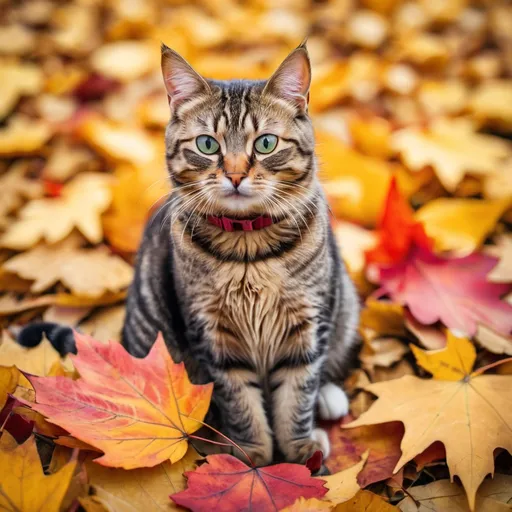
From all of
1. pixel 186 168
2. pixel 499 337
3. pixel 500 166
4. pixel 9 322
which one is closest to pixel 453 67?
pixel 500 166

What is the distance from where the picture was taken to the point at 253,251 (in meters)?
1.09

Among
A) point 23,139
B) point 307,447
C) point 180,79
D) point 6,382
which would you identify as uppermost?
point 180,79

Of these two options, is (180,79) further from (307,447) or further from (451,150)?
(451,150)

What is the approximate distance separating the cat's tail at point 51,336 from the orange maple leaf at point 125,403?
0.26 m

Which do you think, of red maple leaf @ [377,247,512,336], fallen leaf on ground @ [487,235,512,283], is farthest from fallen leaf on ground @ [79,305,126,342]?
fallen leaf on ground @ [487,235,512,283]

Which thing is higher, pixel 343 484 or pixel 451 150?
pixel 451 150

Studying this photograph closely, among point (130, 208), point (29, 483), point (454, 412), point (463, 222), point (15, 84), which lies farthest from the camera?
point (15, 84)

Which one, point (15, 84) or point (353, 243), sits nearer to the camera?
point (353, 243)

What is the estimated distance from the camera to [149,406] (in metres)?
0.97

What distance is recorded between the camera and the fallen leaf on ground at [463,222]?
1.52 metres

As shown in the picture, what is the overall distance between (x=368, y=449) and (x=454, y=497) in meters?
0.19

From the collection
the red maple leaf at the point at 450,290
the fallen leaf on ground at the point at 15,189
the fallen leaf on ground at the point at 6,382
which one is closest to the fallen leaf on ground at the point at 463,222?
the red maple leaf at the point at 450,290

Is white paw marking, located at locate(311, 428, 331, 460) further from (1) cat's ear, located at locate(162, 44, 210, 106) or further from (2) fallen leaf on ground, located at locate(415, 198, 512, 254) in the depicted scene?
(1) cat's ear, located at locate(162, 44, 210, 106)

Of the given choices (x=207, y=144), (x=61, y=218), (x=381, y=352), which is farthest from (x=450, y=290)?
(x=61, y=218)
